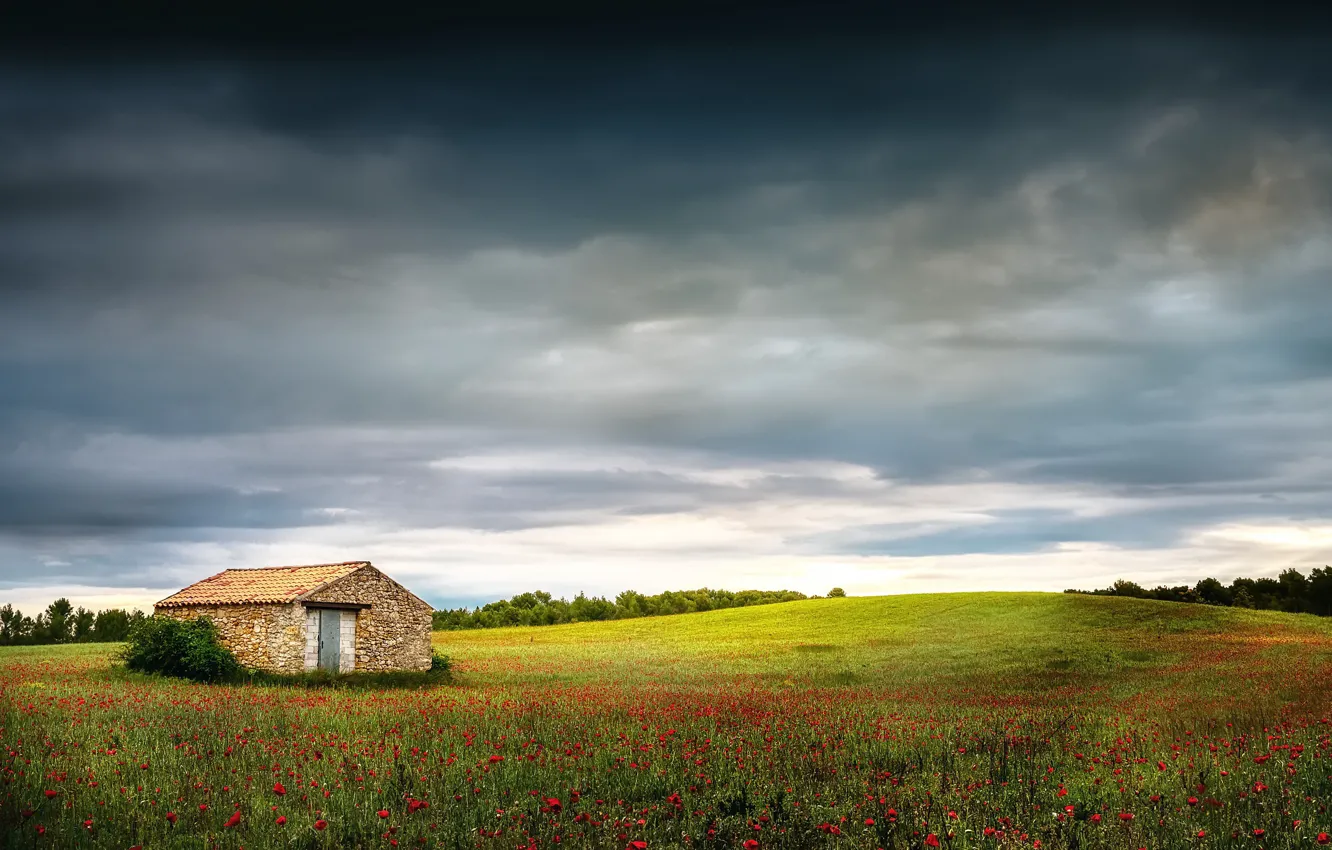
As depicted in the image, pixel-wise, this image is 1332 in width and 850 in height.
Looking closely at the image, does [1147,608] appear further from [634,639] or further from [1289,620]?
[634,639]

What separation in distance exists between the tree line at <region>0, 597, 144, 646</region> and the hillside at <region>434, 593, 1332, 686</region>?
76.5 feet

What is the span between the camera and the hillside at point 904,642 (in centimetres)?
3775

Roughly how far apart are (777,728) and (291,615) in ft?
84.1

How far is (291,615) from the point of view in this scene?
1388 inches

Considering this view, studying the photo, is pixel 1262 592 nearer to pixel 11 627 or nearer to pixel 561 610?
pixel 561 610

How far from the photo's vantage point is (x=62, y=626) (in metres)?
62.2

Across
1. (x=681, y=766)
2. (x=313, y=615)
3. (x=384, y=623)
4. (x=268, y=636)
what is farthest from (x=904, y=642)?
(x=681, y=766)

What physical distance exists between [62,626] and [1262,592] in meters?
97.3

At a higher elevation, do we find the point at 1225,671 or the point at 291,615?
the point at 291,615

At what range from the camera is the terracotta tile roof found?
3578 centimetres

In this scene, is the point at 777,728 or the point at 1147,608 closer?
the point at 777,728

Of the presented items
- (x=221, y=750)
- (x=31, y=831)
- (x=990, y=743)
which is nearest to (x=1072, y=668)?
(x=990, y=743)

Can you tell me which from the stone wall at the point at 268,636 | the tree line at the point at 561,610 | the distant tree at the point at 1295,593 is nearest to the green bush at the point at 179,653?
the stone wall at the point at 268,636

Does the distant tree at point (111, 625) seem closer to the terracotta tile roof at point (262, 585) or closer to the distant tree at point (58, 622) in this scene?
the distant tree at point (58, 622)
